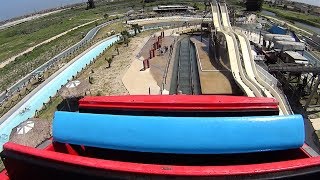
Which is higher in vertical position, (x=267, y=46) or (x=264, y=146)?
(x=264, y=146)

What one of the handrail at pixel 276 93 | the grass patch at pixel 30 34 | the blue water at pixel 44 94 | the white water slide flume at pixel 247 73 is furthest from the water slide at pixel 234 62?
the grass patch at pixel 30 34

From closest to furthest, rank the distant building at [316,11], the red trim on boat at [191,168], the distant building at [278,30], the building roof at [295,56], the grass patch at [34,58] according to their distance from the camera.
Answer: the red trim on boat at [191,168]
the building roof at [295,56]
the grass patch at [34,58]
the distant building at [278,30]
the distant building at [316,11]

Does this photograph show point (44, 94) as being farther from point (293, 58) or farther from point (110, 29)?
point (110, 29)

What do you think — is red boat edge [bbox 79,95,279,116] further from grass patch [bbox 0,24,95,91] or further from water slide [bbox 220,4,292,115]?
grass patch [bbox 0,24,95,91]

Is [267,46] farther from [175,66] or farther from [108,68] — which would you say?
[108,68]

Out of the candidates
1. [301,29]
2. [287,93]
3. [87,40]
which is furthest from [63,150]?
[301,29]

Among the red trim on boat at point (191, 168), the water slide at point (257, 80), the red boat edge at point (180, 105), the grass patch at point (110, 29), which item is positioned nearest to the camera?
the red trim on boat at point (191, 168)

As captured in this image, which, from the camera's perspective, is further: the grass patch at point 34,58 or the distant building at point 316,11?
the distant building at point 316,11

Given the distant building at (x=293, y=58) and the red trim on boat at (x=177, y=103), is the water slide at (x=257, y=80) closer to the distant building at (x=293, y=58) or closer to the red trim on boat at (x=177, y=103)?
the distant building at (x=293, y=58)

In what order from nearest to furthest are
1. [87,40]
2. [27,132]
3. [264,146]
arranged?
[264,146] < [27,132] < [87,40]
